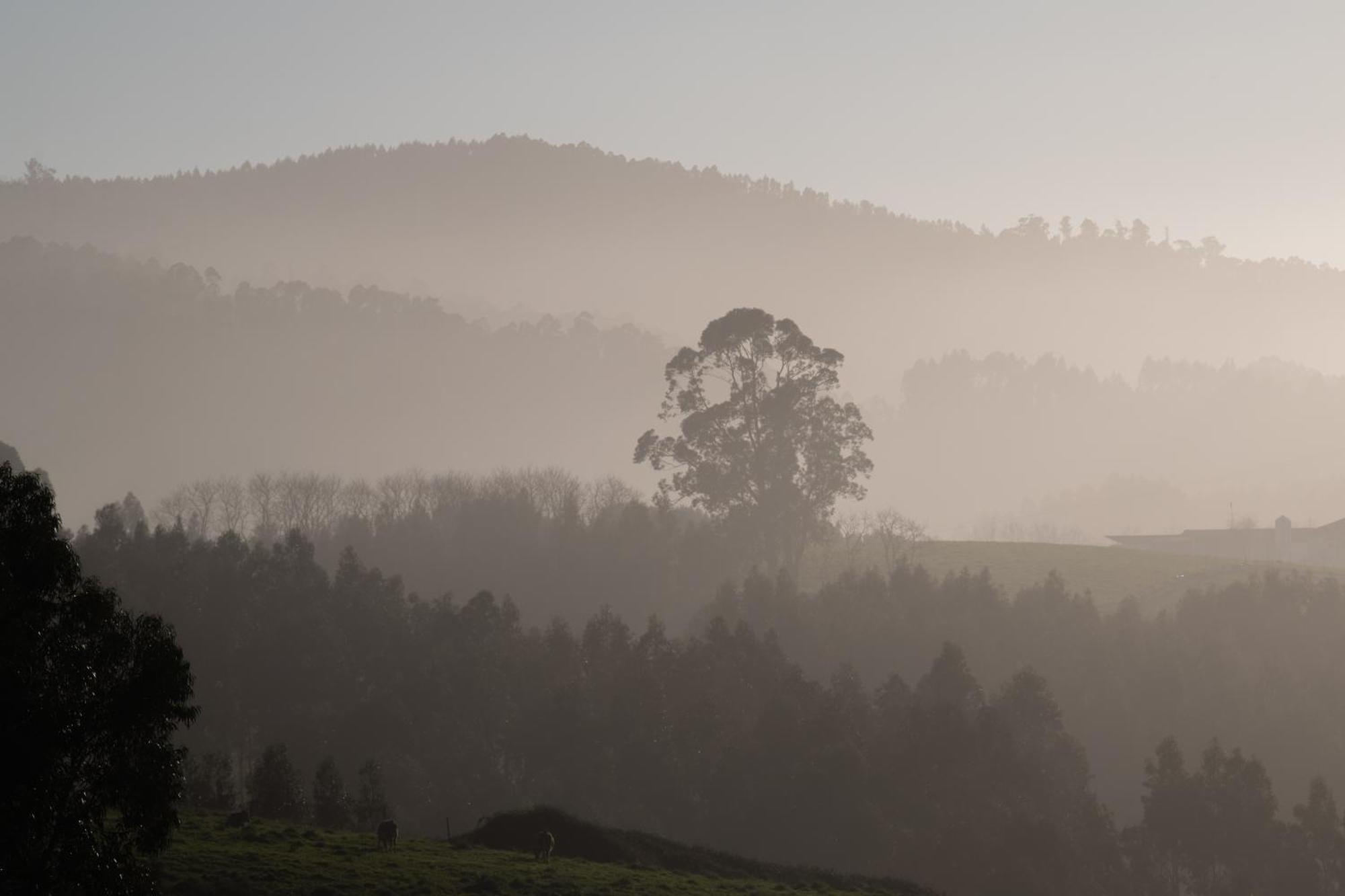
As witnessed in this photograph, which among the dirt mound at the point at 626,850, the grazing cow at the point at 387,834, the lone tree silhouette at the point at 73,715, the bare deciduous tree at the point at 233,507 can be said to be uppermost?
the bare deciduous tree at the point at 233,507

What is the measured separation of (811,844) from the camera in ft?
219

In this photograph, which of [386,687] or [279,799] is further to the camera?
[386,687]

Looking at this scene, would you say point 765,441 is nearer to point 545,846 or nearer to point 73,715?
point 545,846

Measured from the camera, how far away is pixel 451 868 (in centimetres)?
4550

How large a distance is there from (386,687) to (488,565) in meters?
28.6

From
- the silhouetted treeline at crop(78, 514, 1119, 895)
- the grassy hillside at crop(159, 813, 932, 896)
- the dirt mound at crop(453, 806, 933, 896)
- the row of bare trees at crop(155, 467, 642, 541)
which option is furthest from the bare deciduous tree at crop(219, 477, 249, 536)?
the grassy hillside at crop(159, 813, 932, 896)

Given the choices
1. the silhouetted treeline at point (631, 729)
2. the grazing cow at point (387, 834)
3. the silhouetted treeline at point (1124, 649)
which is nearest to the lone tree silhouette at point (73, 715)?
the grazing cow at point (387, 834)

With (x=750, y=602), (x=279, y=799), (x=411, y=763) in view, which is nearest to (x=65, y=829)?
(x=279, y=799)

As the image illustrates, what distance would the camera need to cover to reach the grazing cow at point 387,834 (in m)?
47.8

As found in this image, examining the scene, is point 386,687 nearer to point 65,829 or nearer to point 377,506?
point 65,829

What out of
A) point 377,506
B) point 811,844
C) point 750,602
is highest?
point 377,506

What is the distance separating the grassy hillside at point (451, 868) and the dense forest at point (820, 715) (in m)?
10.2

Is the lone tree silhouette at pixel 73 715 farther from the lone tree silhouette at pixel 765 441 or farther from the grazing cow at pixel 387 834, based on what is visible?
the lone tree silhouette at pixel 765 441

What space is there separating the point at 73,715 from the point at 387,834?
19.7 metres
